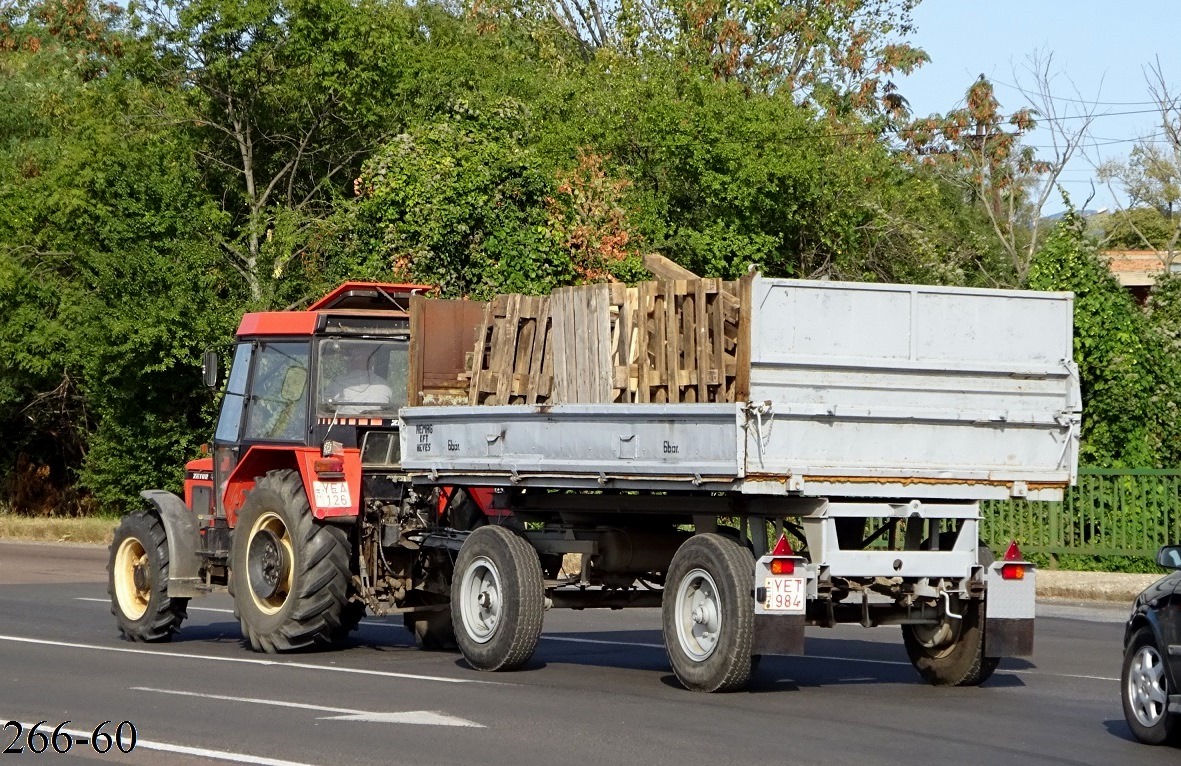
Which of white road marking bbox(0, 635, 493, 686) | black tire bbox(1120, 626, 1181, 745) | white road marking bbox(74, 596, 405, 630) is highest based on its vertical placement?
black tire bbox(1120, 626, 1181, 745)

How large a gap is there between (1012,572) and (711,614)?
2012 millimetres

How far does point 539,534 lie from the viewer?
40.5 feet

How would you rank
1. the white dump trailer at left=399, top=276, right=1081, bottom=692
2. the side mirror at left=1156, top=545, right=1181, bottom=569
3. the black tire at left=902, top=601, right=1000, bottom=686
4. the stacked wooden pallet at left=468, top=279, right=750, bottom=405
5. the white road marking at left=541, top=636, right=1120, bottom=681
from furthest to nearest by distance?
1. the white road marking at left=541, top=636, right=1120, bottom=681
2. the black tire at left=902, top=601, right=1000, bottom=686
3. the stacked wooden pallet at left=468, top=279, right=750, bottom=405
4. the white dump trailer at left=399, top=276, right=1081, bottom=692
5. the side mirror at left=1156, top=545, right=1181, bottom=569

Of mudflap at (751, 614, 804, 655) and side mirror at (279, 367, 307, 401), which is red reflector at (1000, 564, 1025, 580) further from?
side mirror at (279, 367, 307, 401)

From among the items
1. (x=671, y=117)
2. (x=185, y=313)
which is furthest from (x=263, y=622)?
(x=671, y=117)

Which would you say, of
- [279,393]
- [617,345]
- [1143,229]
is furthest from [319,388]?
[1143,229]

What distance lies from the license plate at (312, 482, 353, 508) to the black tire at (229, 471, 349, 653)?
6.7 inches

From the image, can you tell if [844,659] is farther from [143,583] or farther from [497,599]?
[143,583]

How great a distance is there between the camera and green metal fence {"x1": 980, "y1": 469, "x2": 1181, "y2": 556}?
20.9 m

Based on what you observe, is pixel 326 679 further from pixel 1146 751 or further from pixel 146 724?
pixel 1146 751

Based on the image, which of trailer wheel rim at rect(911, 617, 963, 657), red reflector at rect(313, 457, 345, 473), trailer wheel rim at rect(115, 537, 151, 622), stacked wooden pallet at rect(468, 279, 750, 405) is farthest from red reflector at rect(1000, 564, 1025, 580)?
trailer wheel rim at rect(115, 537, 151, 622)

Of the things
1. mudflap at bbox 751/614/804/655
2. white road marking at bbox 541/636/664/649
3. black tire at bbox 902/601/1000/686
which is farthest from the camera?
white road marking at bbox 541/636/664/649

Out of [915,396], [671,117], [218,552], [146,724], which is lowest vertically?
[146,724]

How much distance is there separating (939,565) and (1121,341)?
1354 cm
